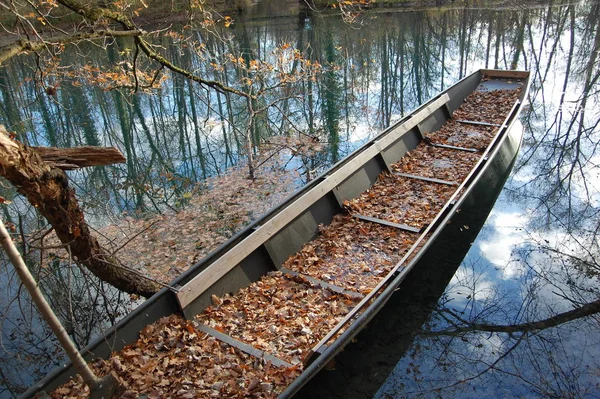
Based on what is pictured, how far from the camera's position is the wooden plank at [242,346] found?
465cm

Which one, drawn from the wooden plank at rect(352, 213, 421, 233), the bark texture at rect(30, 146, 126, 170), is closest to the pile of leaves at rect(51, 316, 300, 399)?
the bark texture at rect(30, 146, 126, 170)

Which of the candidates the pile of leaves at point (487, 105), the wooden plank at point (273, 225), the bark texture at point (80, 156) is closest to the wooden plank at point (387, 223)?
the wooden plank at point (273, 225)

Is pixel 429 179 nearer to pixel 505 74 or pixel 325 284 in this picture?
pixel 325 284

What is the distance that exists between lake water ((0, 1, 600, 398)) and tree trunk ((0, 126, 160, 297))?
0.44m

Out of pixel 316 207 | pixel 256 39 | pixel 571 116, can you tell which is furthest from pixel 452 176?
pixel 256 39

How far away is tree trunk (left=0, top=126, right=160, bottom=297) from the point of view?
3.89 meters

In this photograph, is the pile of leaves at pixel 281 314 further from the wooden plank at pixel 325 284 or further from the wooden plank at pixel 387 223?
the wooden plank at pixel 387 223

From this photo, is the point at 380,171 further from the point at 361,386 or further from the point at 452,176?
the point at 361,386

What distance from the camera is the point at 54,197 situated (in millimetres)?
4465

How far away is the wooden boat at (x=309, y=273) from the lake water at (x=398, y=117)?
2.76 ft

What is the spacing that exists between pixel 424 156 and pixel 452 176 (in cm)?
117

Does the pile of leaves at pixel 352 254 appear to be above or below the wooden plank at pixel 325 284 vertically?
below

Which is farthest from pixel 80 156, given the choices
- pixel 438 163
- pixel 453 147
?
pixel 453 147

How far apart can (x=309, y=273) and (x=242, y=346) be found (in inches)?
61.1
